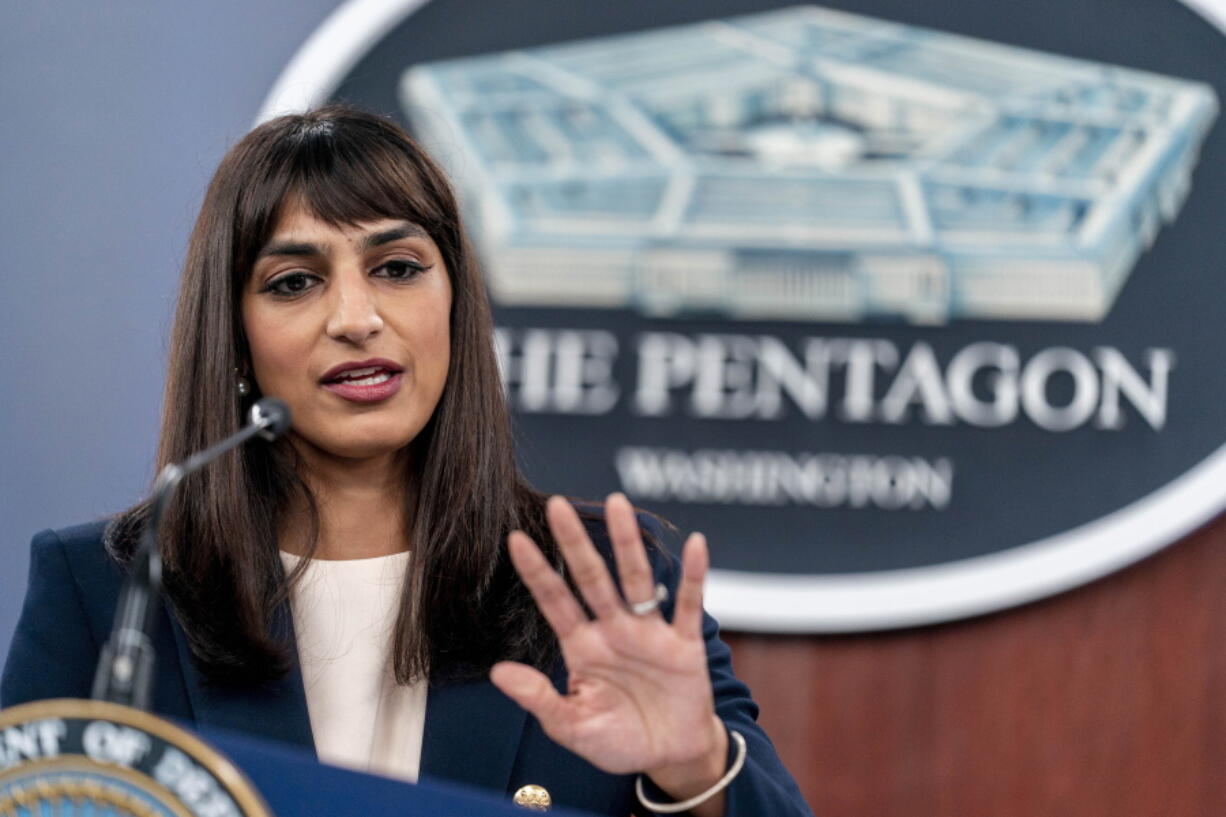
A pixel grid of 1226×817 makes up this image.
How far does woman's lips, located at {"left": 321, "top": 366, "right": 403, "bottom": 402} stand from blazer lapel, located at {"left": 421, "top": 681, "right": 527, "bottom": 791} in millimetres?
295

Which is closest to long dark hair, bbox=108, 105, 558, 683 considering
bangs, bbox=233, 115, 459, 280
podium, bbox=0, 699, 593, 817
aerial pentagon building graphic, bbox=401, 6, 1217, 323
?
bangs, bbox=233, 115, 459, 280

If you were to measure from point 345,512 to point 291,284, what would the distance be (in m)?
0.25

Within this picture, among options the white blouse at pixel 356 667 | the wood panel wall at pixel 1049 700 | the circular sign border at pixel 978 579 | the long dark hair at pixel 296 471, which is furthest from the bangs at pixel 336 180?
the wood panel wall at pixel 1049 700

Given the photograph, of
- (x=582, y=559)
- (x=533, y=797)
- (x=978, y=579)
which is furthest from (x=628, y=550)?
(x=978, y=579)

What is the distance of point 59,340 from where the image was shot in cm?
240

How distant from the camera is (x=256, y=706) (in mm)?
1406

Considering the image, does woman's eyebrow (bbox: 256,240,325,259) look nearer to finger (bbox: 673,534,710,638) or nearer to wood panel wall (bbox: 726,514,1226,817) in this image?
finger (bbox: 673,534,710,638)

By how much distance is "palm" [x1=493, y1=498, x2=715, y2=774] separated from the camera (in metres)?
1.03

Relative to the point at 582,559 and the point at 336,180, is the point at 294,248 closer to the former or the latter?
the point at 336,180

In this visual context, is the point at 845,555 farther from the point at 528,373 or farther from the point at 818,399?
the point at 528,373

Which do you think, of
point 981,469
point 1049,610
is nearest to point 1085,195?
point 981,469

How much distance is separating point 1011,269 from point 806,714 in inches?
27.5

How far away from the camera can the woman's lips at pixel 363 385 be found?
145cm

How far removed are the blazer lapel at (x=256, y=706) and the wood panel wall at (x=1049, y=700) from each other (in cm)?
90
